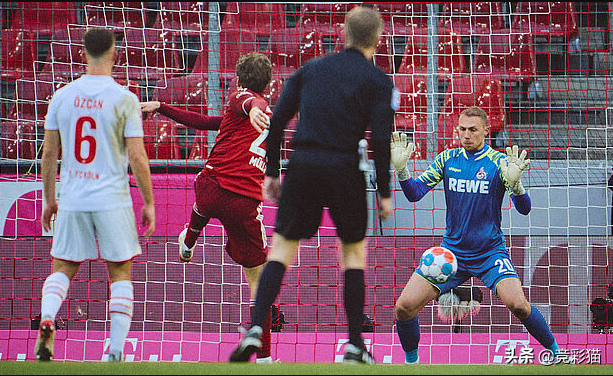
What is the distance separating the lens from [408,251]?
24.0 feet

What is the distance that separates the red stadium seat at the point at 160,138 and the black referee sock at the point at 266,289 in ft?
14.3

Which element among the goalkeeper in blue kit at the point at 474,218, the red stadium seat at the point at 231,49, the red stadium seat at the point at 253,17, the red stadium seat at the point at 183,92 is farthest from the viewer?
the red stadium seat at the point at 253,17

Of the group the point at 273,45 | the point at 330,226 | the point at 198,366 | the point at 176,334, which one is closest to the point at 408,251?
the point at 330,226

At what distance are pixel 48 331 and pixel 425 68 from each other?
20.1 ft

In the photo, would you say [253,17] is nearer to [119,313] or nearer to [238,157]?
[238,157]

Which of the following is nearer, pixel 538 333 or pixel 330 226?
pixel 538 333

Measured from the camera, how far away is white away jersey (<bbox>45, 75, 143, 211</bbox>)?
405cm

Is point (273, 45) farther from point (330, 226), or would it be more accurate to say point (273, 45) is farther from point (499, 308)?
point (499, 308)

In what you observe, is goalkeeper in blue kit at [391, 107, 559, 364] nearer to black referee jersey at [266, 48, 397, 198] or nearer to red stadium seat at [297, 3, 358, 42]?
black referee jersey at [266, 48, 397, 198]

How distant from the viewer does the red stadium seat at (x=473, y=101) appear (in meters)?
8.27

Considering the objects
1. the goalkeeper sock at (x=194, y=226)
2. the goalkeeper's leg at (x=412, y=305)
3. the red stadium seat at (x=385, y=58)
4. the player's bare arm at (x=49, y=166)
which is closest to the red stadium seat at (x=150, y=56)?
the red stadium seat at (x=385, y=58)

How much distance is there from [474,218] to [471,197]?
0.53 feet

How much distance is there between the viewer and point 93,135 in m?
4.06

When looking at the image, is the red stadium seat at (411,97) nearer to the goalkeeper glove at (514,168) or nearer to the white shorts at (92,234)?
the goalkeeper glove at (514,168)
